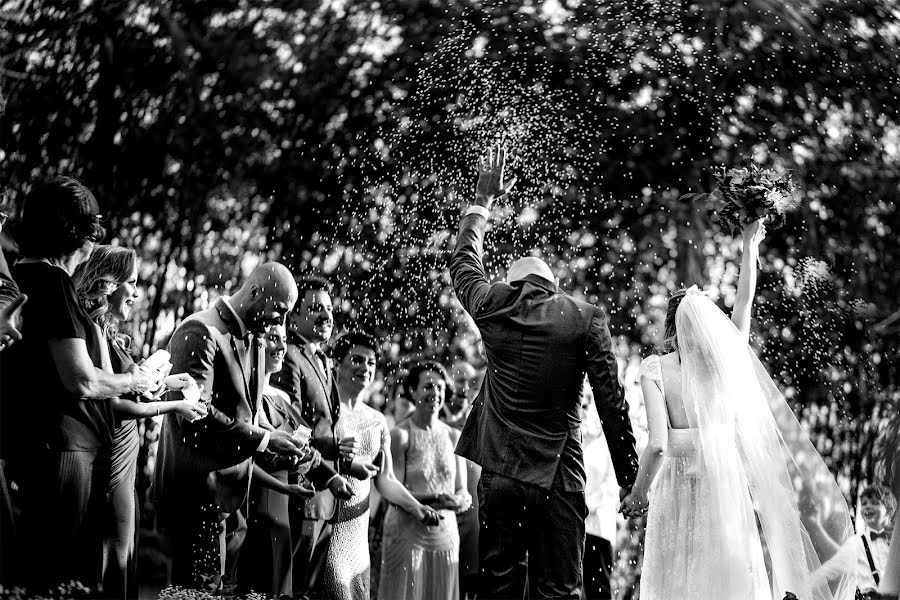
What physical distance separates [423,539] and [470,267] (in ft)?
7.95

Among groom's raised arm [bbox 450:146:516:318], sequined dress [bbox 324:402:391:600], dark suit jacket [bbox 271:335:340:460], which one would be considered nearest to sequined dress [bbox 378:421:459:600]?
sequined dress [bbox 324:402:391:600]

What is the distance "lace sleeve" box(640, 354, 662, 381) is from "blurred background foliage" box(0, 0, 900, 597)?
10.7ft

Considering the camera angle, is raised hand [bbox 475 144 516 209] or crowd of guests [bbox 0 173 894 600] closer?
crowd of guests [bbox 0 173 894 600]

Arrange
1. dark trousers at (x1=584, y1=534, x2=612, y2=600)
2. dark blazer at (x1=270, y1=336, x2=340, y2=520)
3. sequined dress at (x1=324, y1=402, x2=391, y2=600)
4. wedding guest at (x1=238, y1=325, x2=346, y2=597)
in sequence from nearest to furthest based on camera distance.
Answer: wedding guest at (x1=238, y1=325, x2=346, y2=597) → dark blazer at (x1=270, y1=336, x2=340, y2=520) → sequined dress at (x1=324, y1=402, x2=391, y2=600) → dark trousers at (x1=584, y1=534, x2=612, y2=600)

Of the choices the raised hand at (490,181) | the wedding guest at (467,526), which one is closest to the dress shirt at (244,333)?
the raised hand at (490,181)

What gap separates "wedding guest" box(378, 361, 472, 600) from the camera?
6.10 m

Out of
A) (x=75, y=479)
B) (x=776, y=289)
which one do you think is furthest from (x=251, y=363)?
(x=776, y=289)

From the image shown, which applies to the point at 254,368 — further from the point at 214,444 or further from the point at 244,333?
the point at 214,444

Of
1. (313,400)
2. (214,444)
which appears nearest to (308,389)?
(313,400)

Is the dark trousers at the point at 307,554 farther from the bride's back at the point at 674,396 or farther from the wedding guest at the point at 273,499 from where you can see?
the bride's back at the point at 674,396

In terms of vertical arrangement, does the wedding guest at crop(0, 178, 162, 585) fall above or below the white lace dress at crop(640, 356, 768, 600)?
above

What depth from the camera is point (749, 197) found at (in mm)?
5234

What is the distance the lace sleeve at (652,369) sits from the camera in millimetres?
4848

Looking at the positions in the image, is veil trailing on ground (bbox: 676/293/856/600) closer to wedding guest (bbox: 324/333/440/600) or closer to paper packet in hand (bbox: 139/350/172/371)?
wedding guest (bbox: 324/333/440/600)
